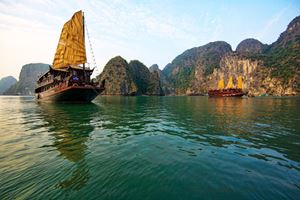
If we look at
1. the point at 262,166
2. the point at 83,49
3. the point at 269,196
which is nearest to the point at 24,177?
the point at 269,196

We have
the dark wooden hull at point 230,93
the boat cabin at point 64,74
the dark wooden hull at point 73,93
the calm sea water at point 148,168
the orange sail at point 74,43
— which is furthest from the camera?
the dark wooden hull at point 230,93

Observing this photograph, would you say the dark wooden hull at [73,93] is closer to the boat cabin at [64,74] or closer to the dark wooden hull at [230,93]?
the boat cabin at [64,74]

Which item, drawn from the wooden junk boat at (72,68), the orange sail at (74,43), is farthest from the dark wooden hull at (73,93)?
the orange sail at (74,43)

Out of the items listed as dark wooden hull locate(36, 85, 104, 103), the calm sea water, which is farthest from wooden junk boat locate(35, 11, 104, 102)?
the calm sea water

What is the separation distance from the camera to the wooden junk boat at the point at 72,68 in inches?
1523

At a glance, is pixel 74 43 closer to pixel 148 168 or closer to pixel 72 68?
pixel 72 68

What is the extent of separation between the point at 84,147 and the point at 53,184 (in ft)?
12.2

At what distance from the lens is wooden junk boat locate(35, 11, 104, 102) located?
38.7 metres

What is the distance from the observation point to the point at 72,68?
43.0 meters

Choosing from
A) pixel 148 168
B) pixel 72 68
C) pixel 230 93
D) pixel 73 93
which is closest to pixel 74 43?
pixel 72 68

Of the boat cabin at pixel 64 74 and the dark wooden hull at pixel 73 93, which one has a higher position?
the boat cabin at pixel 64 74

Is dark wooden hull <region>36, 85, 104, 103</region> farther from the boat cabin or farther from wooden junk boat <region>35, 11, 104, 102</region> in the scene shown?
the boat cabin

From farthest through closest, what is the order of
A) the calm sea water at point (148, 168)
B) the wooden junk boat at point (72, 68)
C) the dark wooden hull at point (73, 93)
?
the wooden junk boat at point (72, 68) < the dark wooden hull at point (73, 93) < the calm sea water at point (148, 168)

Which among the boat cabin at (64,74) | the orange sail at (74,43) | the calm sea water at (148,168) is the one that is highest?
the orange sail at (74,43)
